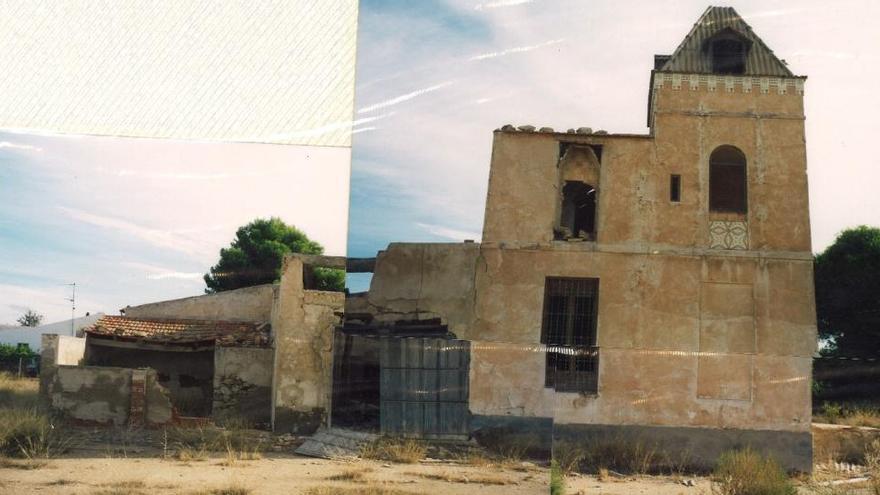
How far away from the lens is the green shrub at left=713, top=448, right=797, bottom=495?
477cm

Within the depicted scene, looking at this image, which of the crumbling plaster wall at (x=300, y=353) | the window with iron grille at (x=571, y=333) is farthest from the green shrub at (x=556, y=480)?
the crumbling plaster wall at (x=300, y=353)

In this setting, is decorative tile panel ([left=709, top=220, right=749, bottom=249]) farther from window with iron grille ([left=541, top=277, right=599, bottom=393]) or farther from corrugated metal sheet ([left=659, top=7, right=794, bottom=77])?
corrugated metal sheet ([left=659, top=7, right=794, bottom=77])

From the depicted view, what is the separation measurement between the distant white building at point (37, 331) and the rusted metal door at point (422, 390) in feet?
20.3

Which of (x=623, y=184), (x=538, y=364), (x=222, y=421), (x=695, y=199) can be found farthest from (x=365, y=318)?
(x=222, y=421)

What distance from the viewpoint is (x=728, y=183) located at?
4.92 m

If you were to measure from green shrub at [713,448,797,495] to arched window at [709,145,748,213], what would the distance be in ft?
4.92

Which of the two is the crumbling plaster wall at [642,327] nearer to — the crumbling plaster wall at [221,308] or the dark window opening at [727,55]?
the dark window opening at [727,55]

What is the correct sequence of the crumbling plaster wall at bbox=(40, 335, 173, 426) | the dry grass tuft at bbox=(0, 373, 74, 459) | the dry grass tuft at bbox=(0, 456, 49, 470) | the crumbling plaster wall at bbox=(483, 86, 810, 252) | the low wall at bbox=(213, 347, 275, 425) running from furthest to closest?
the low wall at bbox=(213, 347, 275, 425) < the crumbling plaster wall at bbox=(40, 335, 173, 426) < the dry grass tuft at bbox=(0, 373, 74, 459) < the dry grass tuft at bbox=(0, 456, 49, 470) < the crumbling plaster wall at bbox=(483, 86, 810, 252)

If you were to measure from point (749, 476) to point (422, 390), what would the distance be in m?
2.05

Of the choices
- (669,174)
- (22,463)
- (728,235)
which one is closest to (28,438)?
(22,463)

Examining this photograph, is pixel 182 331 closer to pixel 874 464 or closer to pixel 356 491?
pixel 356 491

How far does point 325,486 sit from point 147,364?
22.5 ft

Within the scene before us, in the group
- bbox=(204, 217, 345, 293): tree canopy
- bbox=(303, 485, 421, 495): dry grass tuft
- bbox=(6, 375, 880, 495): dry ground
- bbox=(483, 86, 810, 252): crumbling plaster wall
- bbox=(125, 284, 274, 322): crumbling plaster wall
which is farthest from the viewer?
bbox=(125, 284, 274, 322): crumbling plaster wall

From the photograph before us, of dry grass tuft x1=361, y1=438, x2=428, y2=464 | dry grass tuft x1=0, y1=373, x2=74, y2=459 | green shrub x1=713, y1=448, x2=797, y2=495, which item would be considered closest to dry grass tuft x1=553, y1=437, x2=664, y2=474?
green shrub x1=713, y1=448, x2=797, y2=495
